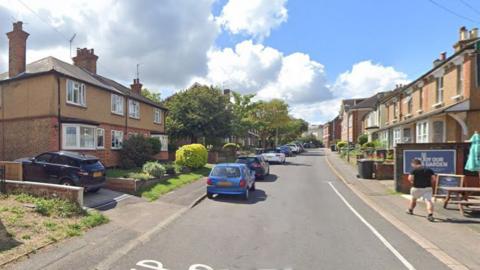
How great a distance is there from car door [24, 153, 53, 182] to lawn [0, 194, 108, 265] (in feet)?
7.90

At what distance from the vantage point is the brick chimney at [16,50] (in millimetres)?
18953

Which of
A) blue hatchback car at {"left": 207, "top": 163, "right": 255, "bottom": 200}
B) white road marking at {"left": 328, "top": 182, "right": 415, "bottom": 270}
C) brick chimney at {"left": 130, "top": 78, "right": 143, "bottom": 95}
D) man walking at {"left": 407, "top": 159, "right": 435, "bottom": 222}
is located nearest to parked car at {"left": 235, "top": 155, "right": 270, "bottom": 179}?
blue hatchback car at {"left": 207, "top": 163, "right": 255, "bottom": 200}

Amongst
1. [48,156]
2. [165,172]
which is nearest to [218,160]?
[165,172]

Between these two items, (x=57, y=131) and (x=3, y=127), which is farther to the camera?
(x=3, y=127)

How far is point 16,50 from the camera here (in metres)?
19.0

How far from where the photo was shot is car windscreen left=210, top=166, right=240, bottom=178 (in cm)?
1332

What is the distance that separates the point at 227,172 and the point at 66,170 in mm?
5973

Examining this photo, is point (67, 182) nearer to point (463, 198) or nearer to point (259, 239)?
point (259, 239)

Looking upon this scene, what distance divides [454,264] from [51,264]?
7.05m

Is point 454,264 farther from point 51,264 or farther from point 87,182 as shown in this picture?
point 87,182

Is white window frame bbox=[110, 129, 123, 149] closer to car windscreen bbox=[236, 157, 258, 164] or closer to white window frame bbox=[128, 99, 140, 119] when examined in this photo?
white window frame bbox=[128, 99, 140, 119]

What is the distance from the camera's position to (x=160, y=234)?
8.03 m

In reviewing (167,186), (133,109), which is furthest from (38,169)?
(133,109)

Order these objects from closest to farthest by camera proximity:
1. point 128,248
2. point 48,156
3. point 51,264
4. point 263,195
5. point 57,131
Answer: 1. point 51,264
2. point 128,248
3. point 48,156
4. point 263,195
5. point 57,131
